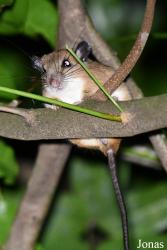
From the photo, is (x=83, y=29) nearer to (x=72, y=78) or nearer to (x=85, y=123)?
(x=72, y=78)

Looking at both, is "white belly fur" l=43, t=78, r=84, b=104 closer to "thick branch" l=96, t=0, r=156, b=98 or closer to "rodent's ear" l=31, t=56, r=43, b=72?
"rodent's ear" l=31, t=56, r=43, b=72

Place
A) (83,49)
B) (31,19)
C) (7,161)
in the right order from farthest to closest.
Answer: (31,19), (7,161), (83,49)

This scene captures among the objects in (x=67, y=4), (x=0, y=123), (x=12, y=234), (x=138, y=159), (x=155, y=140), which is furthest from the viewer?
(x=138, y=159)

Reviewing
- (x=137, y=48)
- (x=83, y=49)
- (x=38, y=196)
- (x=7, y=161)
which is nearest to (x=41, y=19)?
(x=83, y=49)

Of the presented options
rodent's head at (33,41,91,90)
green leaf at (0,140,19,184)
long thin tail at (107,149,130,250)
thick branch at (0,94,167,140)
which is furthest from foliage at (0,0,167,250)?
thick branch at (0,94,167,140)

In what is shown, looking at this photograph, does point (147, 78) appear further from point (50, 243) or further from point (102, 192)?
point (50, 243)

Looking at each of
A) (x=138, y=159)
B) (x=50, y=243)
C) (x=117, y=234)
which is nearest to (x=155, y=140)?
(x=138, y=159)
